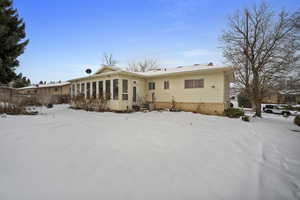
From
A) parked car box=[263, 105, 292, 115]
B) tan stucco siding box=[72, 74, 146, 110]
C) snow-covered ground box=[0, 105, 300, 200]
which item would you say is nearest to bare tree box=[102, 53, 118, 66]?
tan stucco siding box=[72, 74, 146, 110]

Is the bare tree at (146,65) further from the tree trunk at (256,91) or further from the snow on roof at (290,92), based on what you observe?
the snow on roof at (290,92)

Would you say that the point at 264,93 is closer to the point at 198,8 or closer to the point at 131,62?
the point at 198,8

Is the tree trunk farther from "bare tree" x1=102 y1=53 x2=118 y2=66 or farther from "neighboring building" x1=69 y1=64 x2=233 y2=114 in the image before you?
"bare tree" x1=102 y1=53 x2=118 y2=66

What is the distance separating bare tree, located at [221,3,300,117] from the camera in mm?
10022

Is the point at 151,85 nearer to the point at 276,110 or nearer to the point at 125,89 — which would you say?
the point at 125,89

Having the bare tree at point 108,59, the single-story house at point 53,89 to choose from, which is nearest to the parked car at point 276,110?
the bare tree at point 108,59

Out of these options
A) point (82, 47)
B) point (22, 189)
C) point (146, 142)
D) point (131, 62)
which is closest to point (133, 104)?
point (82, 47)

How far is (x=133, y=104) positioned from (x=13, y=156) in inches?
376

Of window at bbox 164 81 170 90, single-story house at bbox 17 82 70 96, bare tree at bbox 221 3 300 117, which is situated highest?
bare tree at bbox 221 3 300 117

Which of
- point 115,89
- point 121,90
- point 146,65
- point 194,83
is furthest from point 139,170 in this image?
point 146,65

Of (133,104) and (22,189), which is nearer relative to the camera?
(22,189)

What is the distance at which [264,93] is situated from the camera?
11328mm

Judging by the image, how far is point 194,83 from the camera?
1116 cm

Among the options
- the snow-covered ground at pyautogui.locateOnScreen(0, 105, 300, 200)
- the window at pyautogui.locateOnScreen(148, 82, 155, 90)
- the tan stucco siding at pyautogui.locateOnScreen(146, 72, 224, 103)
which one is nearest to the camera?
the snow-covered ground at pyautogui.locateOnScreen(0, 105, 300, 200)
